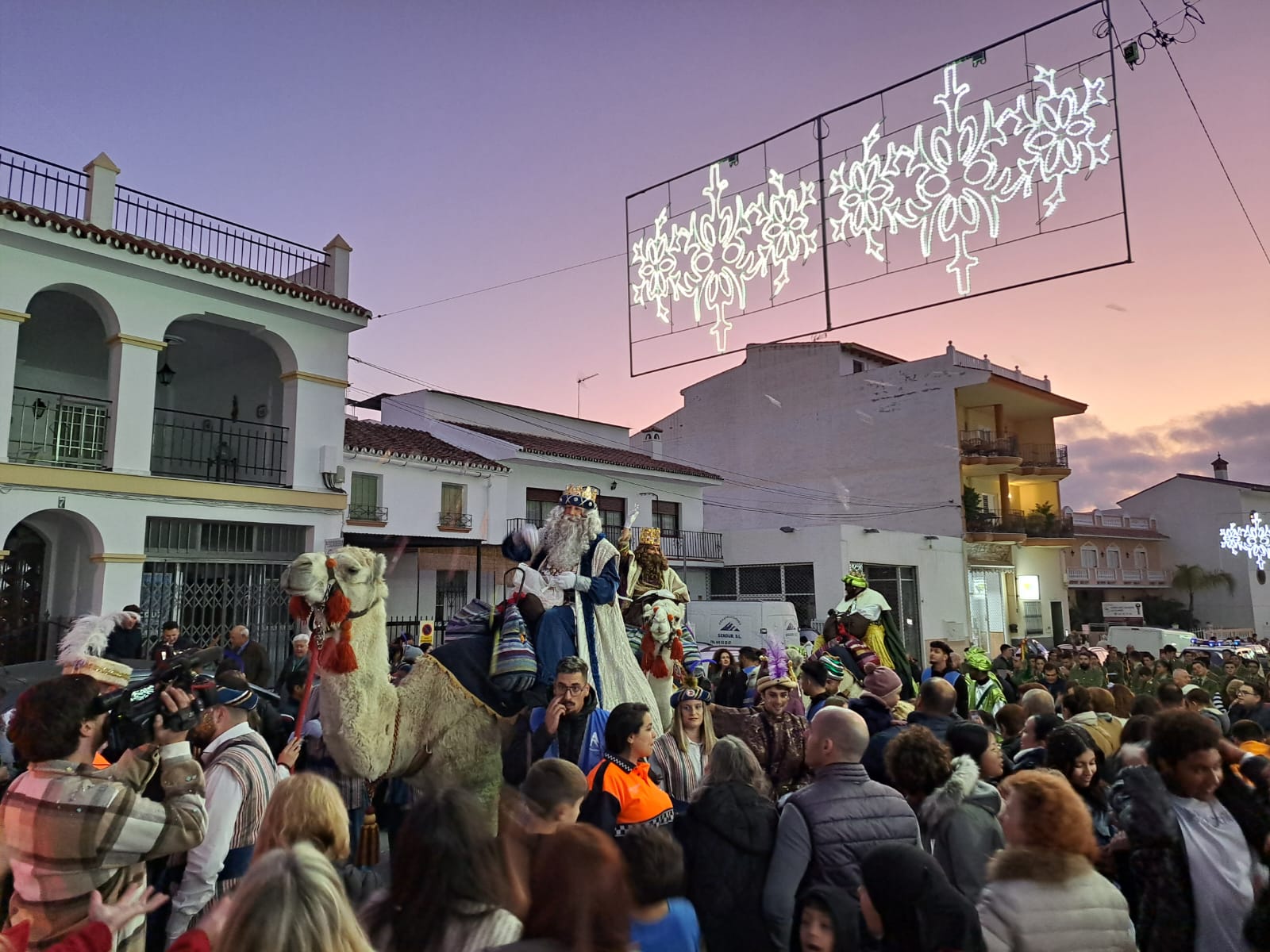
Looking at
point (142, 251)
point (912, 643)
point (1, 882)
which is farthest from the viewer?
point (912, 643)

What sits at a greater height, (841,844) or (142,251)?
(142,251)

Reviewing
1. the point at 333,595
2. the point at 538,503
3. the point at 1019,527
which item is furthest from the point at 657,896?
the point at 1019,527

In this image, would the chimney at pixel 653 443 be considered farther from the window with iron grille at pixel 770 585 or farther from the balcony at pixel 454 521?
the balcony at pixel 454 521

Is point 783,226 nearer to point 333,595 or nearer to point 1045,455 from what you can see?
point 333,595

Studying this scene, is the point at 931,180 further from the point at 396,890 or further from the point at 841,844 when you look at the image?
the point at 396,890

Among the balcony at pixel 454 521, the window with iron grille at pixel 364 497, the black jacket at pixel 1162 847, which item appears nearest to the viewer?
the black jacket at pixel 1162 847

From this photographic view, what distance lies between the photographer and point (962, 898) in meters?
2.47

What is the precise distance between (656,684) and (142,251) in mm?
11094

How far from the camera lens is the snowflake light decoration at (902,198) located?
823 cm

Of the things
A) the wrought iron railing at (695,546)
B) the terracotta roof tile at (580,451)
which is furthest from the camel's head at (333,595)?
the wrought iron railing at (695,546)

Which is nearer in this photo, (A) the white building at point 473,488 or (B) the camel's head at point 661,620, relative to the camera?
(B) the camel's head at point 661,620

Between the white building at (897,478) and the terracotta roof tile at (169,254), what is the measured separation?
17022mm

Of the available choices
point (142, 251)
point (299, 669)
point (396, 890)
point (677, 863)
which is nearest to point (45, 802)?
point (396, 890)

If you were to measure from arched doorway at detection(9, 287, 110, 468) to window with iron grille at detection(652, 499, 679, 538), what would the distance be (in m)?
16.8
